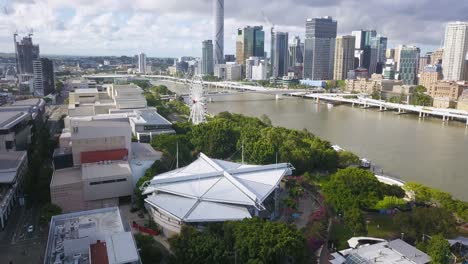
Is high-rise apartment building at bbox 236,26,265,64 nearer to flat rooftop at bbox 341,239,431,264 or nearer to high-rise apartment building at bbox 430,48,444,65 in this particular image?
high-rise apartment building at bbox 430,48,444,65

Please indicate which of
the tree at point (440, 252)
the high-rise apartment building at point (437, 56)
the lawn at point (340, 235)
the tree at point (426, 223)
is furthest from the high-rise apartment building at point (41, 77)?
the high-rise apartment building at point (437, 56)

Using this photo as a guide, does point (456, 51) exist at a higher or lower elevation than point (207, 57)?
higher

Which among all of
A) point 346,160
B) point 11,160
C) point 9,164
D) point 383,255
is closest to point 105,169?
point 9,164

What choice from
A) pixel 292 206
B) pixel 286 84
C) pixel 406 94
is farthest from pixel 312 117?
pixel 286 84

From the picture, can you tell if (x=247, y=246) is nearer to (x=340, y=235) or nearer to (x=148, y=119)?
(x=340, y=235)

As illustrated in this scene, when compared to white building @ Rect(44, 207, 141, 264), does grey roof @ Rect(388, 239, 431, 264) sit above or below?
below

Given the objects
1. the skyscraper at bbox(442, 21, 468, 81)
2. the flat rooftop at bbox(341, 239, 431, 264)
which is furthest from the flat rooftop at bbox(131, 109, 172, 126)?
the skyscraper at bbox(442, 21, 468, 81)

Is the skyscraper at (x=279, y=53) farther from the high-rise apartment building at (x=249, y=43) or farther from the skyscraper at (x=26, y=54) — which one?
the skyscraper at (x=26, y=54)
